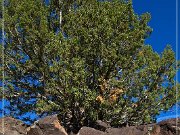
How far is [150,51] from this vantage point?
4012 centimetres

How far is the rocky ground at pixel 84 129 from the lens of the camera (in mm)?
21875

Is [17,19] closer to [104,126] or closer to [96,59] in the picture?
[96,59]

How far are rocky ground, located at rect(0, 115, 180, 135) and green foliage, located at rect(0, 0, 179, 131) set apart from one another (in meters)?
8.08

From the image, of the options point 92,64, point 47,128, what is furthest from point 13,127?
point 92,64

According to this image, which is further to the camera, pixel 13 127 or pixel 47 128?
pixel 13 127

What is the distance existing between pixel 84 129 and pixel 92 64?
14.0 meters

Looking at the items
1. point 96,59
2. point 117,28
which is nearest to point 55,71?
point 96,59

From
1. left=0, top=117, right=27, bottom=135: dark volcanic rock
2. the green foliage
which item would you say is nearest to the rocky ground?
left=0, top=117, right=27, bottom=135: dark volcanic rock

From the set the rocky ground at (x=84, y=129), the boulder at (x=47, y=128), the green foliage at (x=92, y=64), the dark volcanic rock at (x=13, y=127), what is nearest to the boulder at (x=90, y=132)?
the rocky ground at (x=84, y=129)

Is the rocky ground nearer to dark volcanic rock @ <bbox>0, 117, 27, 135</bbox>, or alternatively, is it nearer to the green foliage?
dark volcanic rock @ <bbox>0, 117, 27, 135</bbox>

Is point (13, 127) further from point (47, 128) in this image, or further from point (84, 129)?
point (84, 129)

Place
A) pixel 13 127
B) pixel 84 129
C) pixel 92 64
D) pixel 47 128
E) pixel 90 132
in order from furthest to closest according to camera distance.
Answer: pixel 92 64, pixel 13 127, pixel 47 128, pixel 84 129, pixel 90 132

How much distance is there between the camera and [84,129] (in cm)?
2462

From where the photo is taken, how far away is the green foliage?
3706 centimetres
